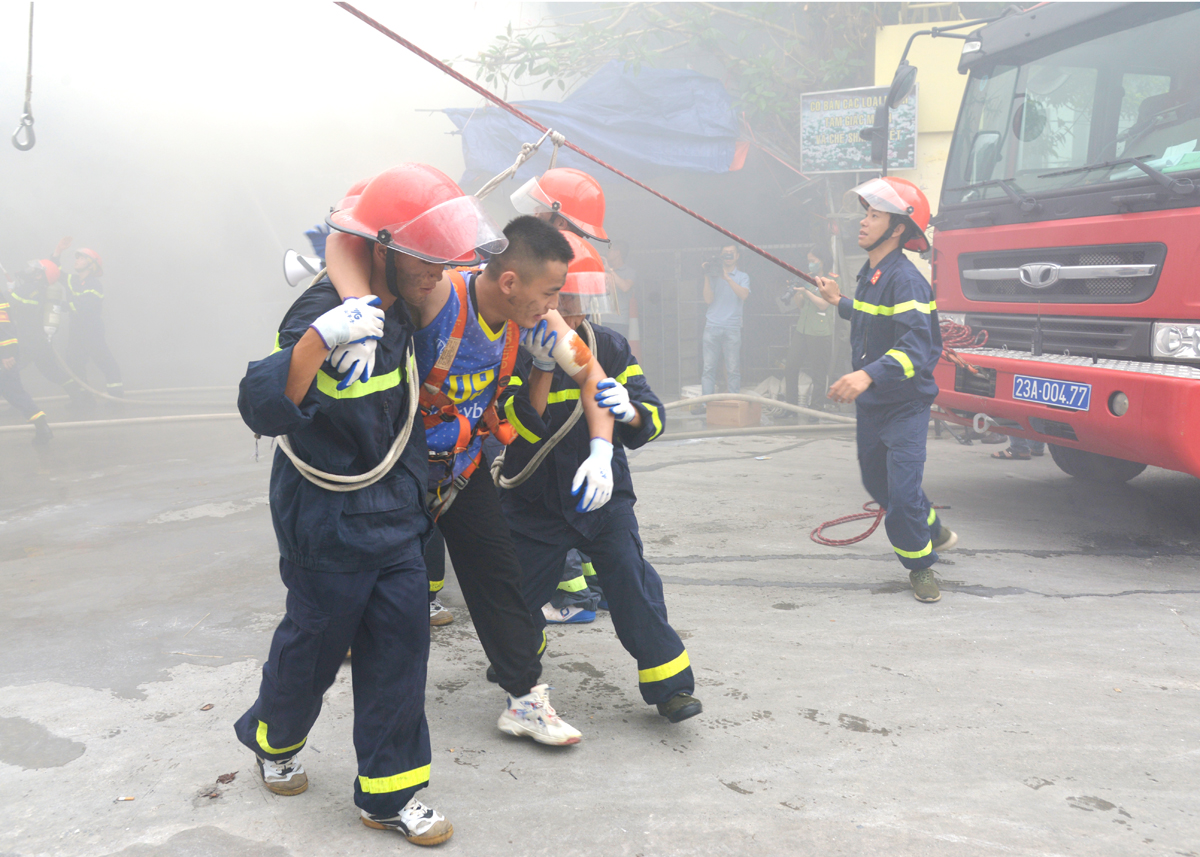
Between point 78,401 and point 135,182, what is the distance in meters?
5.85

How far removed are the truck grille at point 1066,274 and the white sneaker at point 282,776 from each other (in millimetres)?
4333

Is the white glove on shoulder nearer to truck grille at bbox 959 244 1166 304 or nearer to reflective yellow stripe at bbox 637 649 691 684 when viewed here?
reflective yellow stripe at bbox 637 649 691 684

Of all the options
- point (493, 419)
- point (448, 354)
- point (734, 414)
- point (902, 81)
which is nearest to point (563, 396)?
point (493, 419)

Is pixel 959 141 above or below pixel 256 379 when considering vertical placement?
above

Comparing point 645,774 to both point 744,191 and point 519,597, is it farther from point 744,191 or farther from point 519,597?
point 744,191

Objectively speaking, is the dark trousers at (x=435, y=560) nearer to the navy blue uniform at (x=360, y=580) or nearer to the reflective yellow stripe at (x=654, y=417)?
the reflective yellow stripe at (x=654, y=417)

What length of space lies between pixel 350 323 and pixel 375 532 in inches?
21.6

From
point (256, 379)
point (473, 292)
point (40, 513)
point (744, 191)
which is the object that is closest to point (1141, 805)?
point (473, 292)

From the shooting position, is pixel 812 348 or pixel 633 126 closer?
pixel 812 348

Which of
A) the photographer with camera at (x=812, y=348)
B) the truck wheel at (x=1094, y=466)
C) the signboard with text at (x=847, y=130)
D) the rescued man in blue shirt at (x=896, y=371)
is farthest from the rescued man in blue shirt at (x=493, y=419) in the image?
the signboard with text at (x=847, y=130)

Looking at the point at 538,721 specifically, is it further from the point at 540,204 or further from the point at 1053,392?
the point at 1053,392

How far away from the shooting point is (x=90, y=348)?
37.9 ft

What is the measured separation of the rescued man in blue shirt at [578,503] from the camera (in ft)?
8.96

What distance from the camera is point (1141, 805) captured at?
2.32 metres
